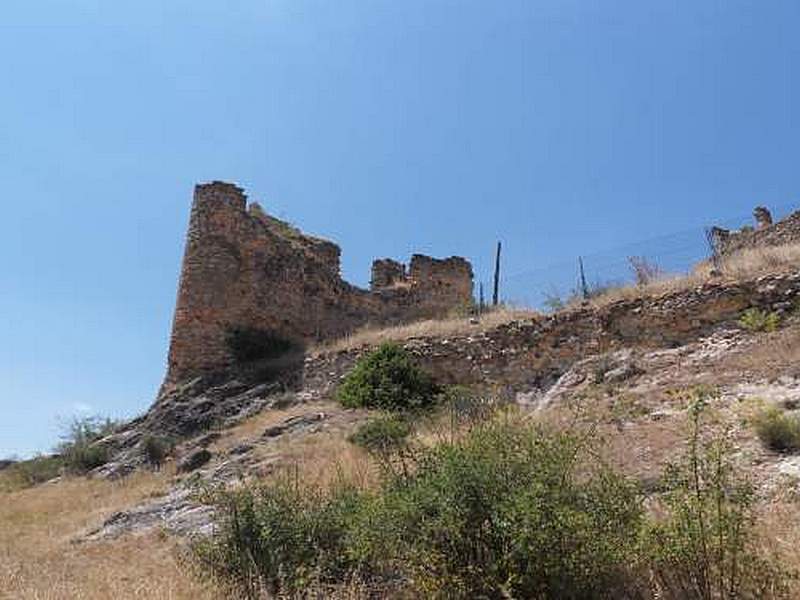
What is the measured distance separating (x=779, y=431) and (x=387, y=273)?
1783cm

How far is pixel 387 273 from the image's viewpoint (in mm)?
24188

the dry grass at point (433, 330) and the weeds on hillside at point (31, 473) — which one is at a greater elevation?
the dry grass at point (433, 330)

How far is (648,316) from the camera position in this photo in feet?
44.1

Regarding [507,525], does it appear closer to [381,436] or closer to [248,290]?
[381,436]

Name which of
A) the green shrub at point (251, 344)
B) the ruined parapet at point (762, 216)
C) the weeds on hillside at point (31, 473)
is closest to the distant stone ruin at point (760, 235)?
the ruined parapet at point (762, 216)

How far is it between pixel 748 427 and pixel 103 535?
27.7ft

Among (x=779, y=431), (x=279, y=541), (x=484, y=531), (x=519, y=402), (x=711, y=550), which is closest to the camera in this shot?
(x=711, y=550)

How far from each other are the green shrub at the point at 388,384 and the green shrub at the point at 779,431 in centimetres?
794

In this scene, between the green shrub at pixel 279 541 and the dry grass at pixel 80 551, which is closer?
the dry grass at pixel 80 551

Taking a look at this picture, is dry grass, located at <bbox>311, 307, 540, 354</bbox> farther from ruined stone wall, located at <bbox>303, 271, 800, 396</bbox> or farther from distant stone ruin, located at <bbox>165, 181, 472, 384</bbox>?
distant stone ruin, located at <bbox>165, 181, 472, 384</bbox>

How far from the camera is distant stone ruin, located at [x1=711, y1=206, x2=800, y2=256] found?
20172 mm

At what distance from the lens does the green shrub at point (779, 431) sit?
22.4ft

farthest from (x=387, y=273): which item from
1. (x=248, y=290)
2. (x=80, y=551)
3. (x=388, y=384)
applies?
(x=80, y=551)

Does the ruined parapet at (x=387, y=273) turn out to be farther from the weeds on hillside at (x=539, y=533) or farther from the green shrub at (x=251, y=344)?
the weeds on hillside at (x=539, y=533)
